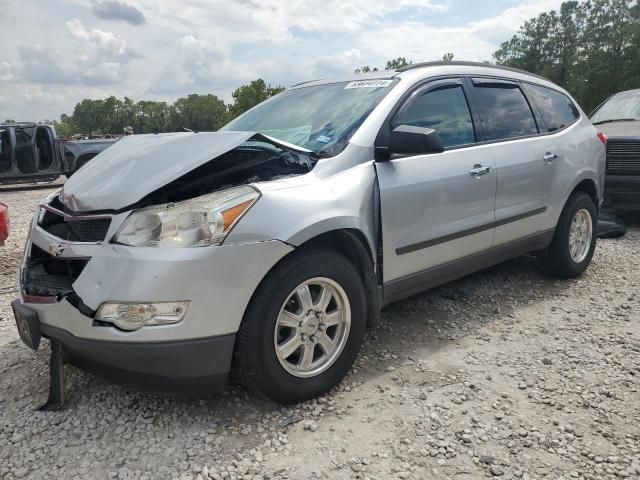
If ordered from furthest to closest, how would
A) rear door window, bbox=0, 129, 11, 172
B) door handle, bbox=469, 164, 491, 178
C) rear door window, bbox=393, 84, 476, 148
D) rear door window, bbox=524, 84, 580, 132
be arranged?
1. rear door window, bbox=0, 129, 11, 172
2. rear door window, bbox=524, 84, 580, 132
3. door handle, bbox=469, 164, 491, 178
4. rear door window, bbox=393, 84, 476, 148

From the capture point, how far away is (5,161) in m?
12.6

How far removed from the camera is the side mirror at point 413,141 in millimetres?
2807

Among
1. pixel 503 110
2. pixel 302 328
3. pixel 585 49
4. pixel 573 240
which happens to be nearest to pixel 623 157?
pixel 573 240

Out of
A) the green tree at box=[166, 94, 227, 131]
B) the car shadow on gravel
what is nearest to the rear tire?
the car shadow on gravel

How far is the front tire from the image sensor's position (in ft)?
7.80

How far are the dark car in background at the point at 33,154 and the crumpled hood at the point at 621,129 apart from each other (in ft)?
37.3

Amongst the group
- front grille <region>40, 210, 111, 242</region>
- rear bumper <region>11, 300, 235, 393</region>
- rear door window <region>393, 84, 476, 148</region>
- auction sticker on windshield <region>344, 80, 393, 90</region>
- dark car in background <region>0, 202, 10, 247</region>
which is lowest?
rear bumper <region>11, 300, 235, 393</region>

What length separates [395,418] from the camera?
2.54 m

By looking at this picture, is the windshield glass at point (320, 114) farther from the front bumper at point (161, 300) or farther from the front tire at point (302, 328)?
the front bumper at point (161, 300)

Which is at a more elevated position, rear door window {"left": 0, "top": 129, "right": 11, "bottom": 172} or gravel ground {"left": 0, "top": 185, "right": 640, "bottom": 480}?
rear door window {"left": 0, "top": 129, "right": 11, "bottom": 172}

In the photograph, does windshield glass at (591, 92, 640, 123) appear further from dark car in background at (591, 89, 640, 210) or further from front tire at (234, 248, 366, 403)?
front tire at (234, 248, 366, 403)

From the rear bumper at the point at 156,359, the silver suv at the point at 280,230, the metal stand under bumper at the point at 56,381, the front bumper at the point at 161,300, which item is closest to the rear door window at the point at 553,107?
the silver suv at the point at 280,230

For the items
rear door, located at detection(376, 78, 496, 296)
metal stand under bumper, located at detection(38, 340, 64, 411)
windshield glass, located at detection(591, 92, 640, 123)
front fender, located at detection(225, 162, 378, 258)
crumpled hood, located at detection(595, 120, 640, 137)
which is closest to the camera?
front fender, located at detection(225, 162, 378, 258)

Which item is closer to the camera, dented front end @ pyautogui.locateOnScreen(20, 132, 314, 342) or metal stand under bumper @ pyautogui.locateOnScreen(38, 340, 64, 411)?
dented front end @ pyautogui.locateOnScreen(20, 132, 314, 342)
